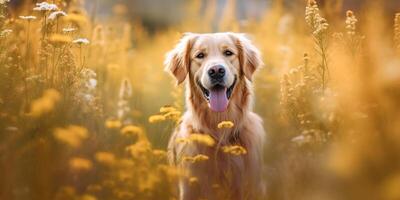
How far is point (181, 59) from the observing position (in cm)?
482

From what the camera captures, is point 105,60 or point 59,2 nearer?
point 59,2

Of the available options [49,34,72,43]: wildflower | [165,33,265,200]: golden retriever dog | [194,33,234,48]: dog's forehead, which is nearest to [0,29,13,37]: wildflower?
[49,34,72,43]: wildflower

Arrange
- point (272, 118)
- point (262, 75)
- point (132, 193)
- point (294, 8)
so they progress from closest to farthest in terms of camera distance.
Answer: point (132, 193) → point (272, 118) → point (262, 75) → point (294, 8)

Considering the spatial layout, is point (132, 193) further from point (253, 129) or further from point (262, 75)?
point (262, 75)

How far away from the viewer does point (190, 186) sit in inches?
161

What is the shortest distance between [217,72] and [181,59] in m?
0.64

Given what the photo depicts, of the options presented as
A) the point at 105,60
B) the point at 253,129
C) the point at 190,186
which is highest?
the point at 105,60

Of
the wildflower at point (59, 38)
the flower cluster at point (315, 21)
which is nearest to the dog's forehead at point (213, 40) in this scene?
the flower cluster at point (315, 21)

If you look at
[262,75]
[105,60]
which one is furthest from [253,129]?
[262,75]

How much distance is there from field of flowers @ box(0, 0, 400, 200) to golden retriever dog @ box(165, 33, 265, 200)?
124 millimetres

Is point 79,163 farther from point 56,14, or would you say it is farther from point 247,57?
point 247,57

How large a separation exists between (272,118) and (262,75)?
1.69m

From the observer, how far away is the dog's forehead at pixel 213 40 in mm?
4594

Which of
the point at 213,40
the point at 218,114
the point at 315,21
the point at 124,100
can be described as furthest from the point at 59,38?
the point at 315,21
